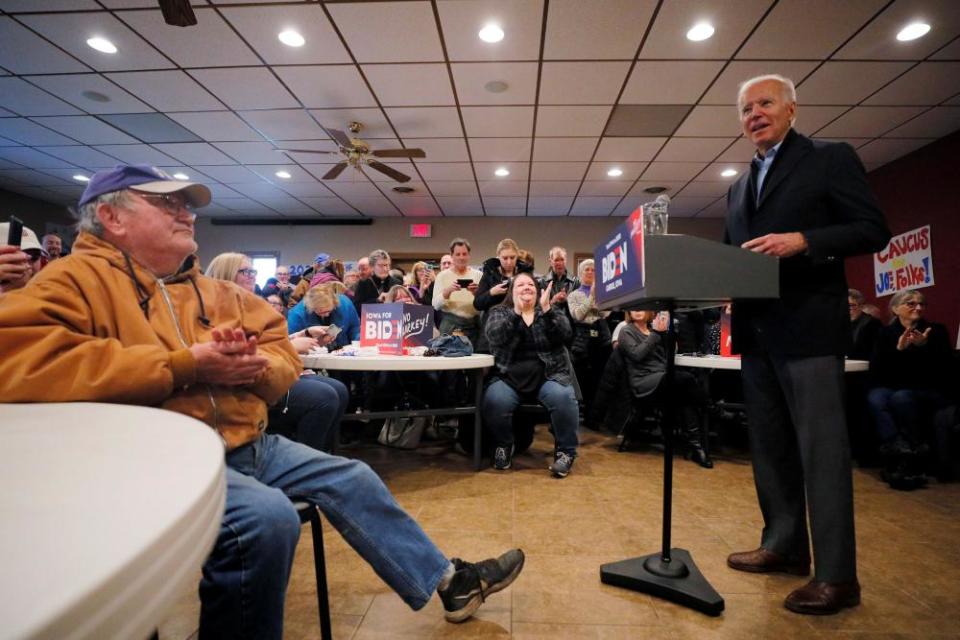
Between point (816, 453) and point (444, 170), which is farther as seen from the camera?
point (444, 170)

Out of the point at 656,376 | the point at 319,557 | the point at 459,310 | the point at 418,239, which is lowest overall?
the point at 319,557

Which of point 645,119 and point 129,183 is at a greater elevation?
point 645,119

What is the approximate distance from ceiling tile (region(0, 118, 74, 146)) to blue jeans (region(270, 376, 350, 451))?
5.18 metres

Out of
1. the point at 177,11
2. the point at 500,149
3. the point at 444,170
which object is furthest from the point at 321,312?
the point at 444,170

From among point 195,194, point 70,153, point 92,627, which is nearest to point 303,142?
point 70,153

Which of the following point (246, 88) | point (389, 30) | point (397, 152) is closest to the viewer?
point (389, 30)

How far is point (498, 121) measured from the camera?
4535 mm

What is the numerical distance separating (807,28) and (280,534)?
417cm

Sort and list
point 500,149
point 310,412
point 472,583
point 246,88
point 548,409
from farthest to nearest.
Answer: point 500,149, point 246,88, point 548,409, point 310,412, point 472,583

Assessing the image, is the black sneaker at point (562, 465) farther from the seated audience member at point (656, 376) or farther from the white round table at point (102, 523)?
the white round table at point (102, 523)

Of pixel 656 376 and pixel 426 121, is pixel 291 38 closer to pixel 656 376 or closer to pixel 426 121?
pixel 426 121

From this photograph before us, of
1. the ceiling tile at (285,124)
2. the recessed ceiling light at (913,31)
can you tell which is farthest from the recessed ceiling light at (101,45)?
the recessed ceiling light at (913,31)

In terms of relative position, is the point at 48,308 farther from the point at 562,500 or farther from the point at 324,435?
the point at 562,500

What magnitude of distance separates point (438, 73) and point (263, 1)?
1319 millimetres
